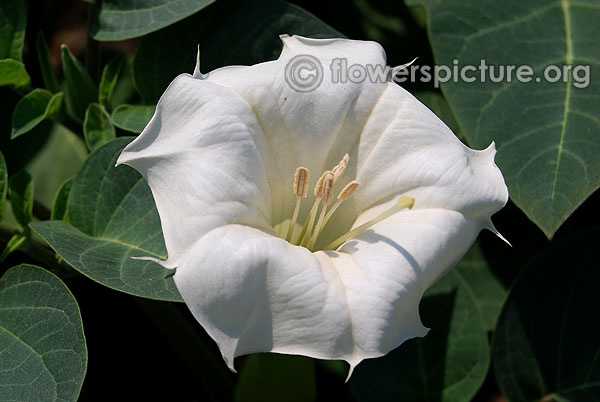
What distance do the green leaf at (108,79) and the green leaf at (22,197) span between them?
0.74ft

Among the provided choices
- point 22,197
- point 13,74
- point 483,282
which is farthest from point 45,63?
point 483,282

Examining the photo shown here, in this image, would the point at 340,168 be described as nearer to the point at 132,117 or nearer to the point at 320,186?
the point at 320,186

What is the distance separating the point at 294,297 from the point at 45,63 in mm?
831

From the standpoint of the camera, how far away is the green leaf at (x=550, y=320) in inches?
57.6

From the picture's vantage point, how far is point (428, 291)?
1481 mm

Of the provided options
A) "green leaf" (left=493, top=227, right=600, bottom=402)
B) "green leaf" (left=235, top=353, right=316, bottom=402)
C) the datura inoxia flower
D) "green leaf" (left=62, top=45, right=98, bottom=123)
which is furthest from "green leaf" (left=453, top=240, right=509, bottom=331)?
"green leaf" (left=62, top=45, right=98, bottom=123)

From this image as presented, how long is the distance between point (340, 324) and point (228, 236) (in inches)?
7.5

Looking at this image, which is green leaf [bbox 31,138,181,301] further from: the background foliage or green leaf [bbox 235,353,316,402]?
green leaf [bbox 235,353,316,402]

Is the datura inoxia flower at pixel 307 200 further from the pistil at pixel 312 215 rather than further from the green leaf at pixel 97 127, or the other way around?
the green leaf at pixel 97 127

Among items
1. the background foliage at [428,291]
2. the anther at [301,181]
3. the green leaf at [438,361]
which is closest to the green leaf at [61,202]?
the background foliage at [428,291]

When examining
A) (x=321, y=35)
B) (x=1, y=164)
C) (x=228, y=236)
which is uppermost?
(x=321, y=35)

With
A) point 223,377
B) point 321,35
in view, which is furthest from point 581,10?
point 223,377

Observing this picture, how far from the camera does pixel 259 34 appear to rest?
1.42 meters

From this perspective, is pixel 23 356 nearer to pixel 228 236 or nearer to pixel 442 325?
pixel 228 236
